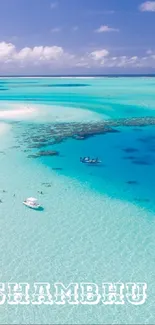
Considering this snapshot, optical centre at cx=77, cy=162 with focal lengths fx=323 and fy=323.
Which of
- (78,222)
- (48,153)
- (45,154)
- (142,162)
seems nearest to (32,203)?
(78,222)

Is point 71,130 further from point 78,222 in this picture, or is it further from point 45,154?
point 78,222

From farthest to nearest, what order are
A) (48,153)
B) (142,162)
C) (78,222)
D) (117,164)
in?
(48,153), (142,162), (117,164), (78,222)

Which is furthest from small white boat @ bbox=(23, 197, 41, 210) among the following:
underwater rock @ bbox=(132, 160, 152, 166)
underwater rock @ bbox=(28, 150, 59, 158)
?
underwater rock @ bbox=(132, 160, 152, 166)

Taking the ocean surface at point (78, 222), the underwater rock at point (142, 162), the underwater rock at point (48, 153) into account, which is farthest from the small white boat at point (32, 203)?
the underwater rock at point (142, 162)

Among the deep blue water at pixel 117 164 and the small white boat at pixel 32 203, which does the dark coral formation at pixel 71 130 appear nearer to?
the deep blue water at pixel 117 164

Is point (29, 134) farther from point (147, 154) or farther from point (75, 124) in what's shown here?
point (147, 154)

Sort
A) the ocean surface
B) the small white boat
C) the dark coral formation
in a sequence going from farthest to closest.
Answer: the dark coral formation
the small white boat
the ocean surface

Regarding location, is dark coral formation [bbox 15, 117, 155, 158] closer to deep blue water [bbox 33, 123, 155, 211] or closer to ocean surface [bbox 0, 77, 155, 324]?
ocean surface [bbox 0, 77, 155, 324]

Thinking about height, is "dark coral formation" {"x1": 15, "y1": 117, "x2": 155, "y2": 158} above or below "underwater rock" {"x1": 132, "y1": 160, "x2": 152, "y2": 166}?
above

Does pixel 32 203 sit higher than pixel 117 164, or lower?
lower

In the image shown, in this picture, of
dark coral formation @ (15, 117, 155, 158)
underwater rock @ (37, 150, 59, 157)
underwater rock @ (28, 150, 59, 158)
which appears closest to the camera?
underwater rock @ (28, 150, 59, 158)
